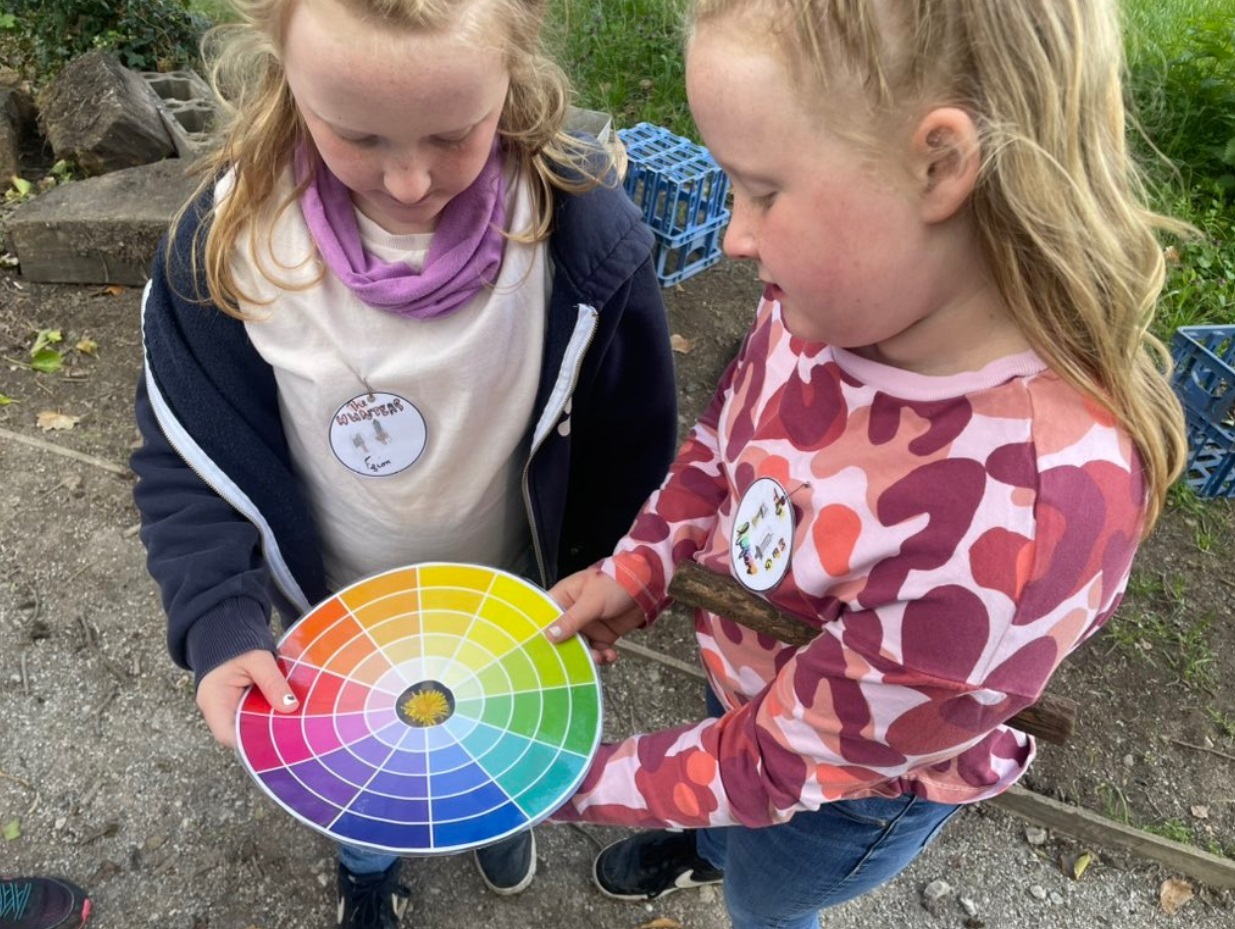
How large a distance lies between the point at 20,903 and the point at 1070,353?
2.16m

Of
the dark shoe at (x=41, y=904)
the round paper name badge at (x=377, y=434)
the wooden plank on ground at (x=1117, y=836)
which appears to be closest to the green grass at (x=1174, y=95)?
the wooden plank on ground at (x=1117, y=836)

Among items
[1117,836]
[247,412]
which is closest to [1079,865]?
[1117,836]

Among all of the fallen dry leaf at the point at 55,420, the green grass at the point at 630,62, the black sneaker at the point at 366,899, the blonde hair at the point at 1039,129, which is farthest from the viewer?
the green grass at the point at 630,62

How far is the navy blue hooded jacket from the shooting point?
4.53 feet

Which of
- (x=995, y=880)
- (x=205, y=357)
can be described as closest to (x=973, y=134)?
(x=205, y=357)

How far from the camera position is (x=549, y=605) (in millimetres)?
1386

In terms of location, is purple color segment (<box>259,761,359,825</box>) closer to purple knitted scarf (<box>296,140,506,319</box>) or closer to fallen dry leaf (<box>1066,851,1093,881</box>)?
purple knitted scarf (<box>296,140,506,319</box>)

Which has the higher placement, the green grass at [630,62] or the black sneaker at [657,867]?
the green grass at [630,62]

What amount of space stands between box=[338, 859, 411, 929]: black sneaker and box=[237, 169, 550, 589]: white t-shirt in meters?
0.75

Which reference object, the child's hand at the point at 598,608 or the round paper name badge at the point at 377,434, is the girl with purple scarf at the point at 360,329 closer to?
the round paper name badge at the point at 377,434

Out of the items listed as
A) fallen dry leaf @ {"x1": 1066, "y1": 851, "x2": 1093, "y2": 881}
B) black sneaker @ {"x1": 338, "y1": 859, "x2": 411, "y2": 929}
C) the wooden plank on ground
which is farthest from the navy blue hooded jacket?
fallen dry leaf @ {"x1": 1066, "y1": 851, "x2": 1093, "y2": 881}

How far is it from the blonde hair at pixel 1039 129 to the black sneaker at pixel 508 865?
1590 mm

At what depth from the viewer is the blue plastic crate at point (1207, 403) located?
308 centimetres

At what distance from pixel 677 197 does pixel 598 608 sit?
2.16 metres
